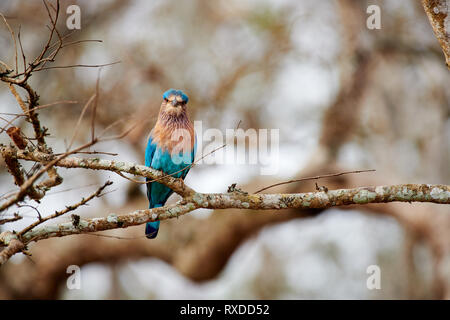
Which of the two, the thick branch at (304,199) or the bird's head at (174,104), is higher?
the bird's head at (174,104)

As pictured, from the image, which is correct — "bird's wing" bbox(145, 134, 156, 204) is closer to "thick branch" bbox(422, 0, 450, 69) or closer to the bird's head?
the bird's head

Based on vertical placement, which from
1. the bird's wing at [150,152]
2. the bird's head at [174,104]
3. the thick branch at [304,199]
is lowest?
the thick branch at [304,199]

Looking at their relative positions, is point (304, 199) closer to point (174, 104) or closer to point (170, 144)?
point (170, 144)

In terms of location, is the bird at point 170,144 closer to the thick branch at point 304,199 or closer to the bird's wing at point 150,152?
the bird's wing at point 150,152

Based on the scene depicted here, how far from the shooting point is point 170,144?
488 cm

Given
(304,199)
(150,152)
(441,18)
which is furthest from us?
(150,152)

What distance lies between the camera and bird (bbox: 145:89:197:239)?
4832mm

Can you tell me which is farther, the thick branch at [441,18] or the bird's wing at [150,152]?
the bird's wing at [150,152]

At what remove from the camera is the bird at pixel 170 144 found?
15.9ft

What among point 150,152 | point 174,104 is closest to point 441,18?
point 174,104

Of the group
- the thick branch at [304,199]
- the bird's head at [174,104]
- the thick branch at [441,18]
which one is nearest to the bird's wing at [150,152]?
the bird's head at [174,104]

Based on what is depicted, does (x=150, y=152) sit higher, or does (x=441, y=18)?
(x=441, y=18)

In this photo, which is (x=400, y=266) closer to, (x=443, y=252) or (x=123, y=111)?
(x=443, y=252)
